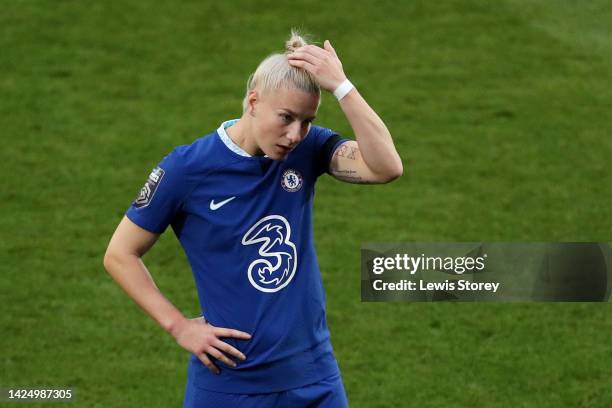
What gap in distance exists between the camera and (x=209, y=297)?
456 centimetres

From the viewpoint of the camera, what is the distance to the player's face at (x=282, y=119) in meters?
4.21

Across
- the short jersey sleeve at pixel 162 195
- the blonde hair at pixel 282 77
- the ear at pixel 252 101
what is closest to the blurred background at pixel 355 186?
the short jersey sleeve at pixel 162 195

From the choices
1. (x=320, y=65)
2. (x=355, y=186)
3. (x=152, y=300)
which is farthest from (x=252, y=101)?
(x=355, y=186)

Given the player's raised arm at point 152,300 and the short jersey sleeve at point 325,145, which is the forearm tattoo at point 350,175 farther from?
the player's raised arm at point 152,300

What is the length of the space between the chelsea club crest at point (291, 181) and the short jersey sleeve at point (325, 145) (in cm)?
14

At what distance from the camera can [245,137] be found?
14.6 ft

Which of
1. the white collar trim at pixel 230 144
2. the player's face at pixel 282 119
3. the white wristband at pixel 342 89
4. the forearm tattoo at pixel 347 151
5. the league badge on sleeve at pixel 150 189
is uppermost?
the white wristband at pixel 342 89

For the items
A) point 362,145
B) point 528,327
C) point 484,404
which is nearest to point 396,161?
point 362,145

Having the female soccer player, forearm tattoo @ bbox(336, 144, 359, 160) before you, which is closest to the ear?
the female soccer player

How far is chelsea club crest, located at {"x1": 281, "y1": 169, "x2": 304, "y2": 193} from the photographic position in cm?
447

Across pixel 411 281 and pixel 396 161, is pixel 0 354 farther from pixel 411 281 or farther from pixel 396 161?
pixel 396 161

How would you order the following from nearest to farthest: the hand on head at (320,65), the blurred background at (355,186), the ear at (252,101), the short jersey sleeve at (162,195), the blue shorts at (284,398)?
1. the hand on head at (320,65)
2. the ear at (252,101)
3. the short jersey sleeve at (162,195)
4. the blue shorts at (284,398)
5. the blurred background at (355,186)

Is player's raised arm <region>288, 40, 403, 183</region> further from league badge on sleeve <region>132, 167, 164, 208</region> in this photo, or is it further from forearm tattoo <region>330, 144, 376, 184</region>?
league badge on sleeve <region>132, 167, 164, 208</region>

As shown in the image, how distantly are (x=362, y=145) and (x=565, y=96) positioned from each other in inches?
339
